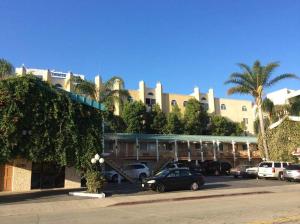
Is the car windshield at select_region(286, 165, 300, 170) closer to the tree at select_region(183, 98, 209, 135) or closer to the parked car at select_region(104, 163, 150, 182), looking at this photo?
the parked car at select_region(104, 163, 150, 182)

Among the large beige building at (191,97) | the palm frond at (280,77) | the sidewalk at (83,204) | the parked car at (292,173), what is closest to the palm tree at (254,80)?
the palm frond at (280,77)

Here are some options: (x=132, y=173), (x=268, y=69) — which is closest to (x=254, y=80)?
(x=268, y=69)

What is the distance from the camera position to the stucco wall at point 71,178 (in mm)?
27391

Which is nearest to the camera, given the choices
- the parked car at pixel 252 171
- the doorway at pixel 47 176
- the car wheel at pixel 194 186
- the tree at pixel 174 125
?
the car wheel at pixel 194 186

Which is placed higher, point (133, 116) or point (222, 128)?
point (133, 116)

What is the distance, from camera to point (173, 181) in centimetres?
2458

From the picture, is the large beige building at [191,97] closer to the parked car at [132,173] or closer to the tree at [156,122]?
the tree at [156,122]

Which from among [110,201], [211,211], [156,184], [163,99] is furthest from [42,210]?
[163,99]

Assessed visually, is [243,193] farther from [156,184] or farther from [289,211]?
[289,211]

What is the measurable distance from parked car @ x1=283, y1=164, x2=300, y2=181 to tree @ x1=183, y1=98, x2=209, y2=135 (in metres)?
32.6

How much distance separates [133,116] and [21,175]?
35603 millimetres

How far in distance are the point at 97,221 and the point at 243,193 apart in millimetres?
12305

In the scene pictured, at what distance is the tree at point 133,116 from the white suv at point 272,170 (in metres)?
28.6

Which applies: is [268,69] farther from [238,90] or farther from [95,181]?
[95,181]
